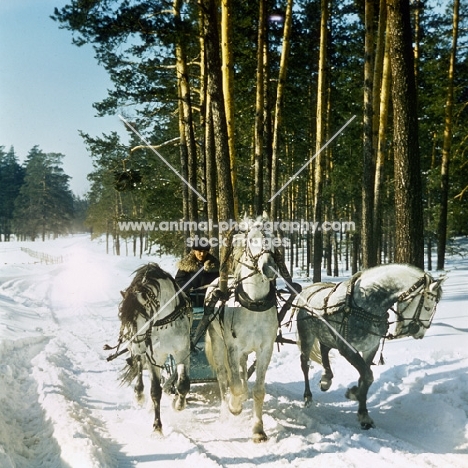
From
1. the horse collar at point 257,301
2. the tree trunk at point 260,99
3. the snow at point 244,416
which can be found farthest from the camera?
the tree trunk at point 260,99

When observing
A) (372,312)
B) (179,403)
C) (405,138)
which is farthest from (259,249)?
(405,138)

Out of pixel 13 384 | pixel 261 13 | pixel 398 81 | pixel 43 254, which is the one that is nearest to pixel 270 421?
pixel 13 384

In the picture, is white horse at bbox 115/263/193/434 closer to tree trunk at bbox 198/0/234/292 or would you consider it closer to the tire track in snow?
the tire track in snow

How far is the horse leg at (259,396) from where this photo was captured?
471 centimetres

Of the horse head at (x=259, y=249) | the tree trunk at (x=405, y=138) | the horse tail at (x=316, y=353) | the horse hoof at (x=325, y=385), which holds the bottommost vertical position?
the horse hoof at (x=325, y=385)

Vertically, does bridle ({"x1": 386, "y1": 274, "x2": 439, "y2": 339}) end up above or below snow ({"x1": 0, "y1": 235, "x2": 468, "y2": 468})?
above

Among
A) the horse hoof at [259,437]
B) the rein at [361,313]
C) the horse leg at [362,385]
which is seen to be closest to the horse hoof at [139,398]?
the horse hoof at [259,437]

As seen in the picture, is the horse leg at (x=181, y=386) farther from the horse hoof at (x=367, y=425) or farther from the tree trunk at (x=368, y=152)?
the tree trunk at (x=368, y=152)

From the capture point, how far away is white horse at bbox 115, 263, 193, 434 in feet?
16.9

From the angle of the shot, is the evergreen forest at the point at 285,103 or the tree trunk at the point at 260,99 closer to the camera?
the evergreen forest at the point at 285,103

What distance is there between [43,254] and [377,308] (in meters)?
41.4

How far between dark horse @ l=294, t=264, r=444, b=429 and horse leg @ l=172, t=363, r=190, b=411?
Result: 6.09 ft

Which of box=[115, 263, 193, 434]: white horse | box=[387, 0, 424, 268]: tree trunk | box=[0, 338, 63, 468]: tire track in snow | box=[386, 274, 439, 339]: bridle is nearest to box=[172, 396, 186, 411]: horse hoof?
box=[115, 263, 193, 434]: white horse

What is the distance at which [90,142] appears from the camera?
1656cm
